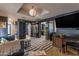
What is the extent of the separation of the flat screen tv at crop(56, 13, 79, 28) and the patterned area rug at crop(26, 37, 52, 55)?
1.30ft

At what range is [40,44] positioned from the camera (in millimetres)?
2242

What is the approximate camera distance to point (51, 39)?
2230mm

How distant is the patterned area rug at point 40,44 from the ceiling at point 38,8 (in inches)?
16.5

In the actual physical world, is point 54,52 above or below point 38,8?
below

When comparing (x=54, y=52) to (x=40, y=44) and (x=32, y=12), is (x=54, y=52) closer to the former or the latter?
(x=40, y=44)

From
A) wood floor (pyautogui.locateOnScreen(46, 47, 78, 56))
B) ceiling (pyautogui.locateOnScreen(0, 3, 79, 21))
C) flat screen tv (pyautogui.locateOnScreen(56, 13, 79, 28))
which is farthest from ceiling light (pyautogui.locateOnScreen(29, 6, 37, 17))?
wood floor (pyautogui.locateOnScreen(46, 47, 78, 56))

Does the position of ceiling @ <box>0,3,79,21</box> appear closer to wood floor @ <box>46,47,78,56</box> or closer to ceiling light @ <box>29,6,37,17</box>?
ceiling light @ <box>29,6,37,17</box>

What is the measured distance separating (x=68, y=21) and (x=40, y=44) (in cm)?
71

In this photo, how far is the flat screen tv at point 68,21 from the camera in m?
2.15

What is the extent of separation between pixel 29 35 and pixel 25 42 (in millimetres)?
165

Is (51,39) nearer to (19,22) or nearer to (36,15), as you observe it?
(36,15)

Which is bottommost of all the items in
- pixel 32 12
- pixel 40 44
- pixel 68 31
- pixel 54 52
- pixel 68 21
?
pixel 54 52

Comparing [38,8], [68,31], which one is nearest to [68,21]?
[68,31]

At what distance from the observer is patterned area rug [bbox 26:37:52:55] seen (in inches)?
87.8
